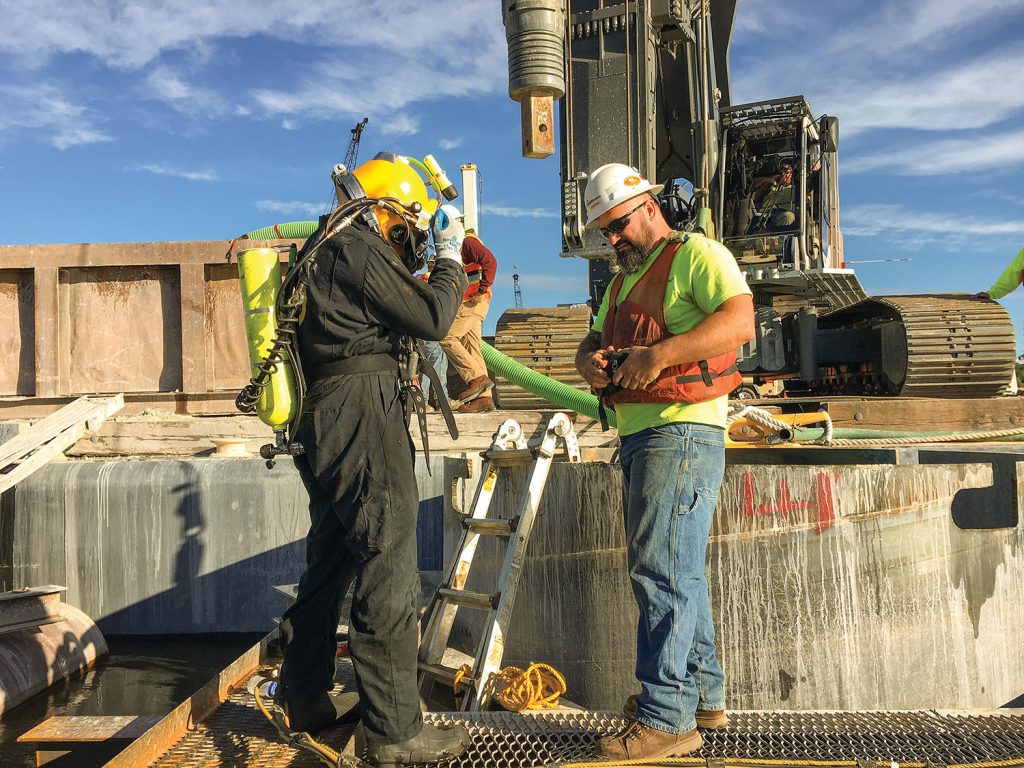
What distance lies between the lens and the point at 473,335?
359 inches

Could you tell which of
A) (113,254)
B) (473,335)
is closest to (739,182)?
(473,335)

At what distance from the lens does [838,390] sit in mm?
10359

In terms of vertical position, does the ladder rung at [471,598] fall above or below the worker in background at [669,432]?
below

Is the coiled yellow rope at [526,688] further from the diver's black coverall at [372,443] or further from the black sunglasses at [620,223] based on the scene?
the black sunglasses at [620,223]

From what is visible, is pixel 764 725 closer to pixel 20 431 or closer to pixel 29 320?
pixel 20 431

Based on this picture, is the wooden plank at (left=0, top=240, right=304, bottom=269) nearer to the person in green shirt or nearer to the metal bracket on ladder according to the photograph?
the metal bracket on ladder

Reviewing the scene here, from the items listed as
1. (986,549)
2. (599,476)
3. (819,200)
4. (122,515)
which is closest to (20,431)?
(122,515)

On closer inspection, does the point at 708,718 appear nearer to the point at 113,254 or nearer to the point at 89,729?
the point at 89,729

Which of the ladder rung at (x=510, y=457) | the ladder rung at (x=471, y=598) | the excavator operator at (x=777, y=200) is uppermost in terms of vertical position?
the excavator operator at (x=777, y=200)

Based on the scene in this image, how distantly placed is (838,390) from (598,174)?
25.3 ft

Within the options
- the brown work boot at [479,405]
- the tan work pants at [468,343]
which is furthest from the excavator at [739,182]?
the brown work boot at [479,405]

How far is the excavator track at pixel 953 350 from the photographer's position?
8.56 m

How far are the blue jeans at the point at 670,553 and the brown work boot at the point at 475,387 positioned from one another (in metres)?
5.96

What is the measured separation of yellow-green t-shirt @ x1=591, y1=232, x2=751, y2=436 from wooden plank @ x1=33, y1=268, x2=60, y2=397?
810 centimetres
